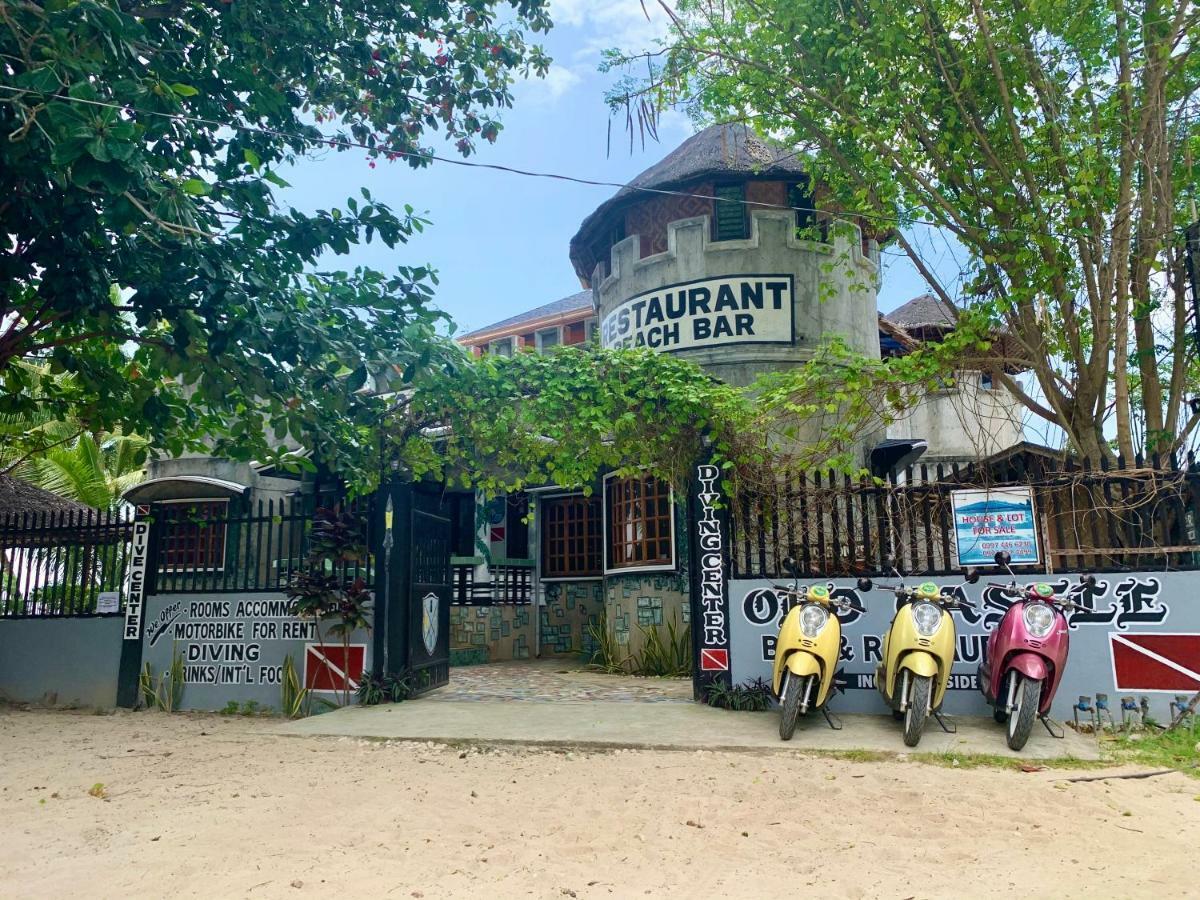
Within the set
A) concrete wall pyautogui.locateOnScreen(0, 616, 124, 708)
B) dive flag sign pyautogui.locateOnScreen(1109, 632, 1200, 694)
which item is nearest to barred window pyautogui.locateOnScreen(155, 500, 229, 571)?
concrete wall pyautogui.locateOnScreen(0, 616, 124, 708)

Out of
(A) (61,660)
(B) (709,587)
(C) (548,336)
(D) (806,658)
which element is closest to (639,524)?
(B) (709,587)

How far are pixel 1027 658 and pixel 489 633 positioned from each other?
868 cm

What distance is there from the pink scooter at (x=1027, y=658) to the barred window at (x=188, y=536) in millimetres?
7407

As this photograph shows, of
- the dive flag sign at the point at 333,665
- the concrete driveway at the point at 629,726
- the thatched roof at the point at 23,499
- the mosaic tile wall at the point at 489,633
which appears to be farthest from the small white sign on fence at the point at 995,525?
the thatched roof at the point at 23,499

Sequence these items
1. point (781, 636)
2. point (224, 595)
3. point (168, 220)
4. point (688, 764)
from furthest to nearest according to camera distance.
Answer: point (224, 595) < point (781, 636) < point (688, 764) < point (168, 220)

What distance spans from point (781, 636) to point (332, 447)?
434 centimetres

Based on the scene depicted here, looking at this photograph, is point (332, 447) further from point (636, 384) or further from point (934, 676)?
point (934, 676)

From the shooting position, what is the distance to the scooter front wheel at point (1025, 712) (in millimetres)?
5805

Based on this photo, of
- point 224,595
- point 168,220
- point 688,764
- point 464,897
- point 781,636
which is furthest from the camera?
point 224,595

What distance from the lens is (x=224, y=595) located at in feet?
29.2

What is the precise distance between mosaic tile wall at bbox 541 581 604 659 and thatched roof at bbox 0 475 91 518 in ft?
22.8

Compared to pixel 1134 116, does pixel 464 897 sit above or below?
below

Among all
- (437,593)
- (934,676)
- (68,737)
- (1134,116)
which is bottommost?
(68,737)

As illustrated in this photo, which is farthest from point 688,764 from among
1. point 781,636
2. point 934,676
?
point 934,676
